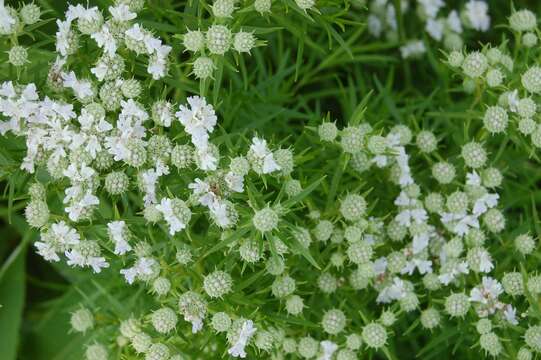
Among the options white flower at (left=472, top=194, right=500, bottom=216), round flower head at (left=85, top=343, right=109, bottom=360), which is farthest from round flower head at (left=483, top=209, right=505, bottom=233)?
round flower head at (left=85, top=343, right=109, bottom=360)

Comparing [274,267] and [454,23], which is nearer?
[274,267]

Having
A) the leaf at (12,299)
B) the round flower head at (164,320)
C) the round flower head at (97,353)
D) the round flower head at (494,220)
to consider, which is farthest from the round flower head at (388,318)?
the leaf at (12,299)

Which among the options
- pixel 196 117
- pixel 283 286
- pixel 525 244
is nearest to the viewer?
pixel 196 117

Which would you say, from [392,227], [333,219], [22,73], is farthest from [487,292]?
[22,73]

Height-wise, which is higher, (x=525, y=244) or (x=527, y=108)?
(x=527, y=108)

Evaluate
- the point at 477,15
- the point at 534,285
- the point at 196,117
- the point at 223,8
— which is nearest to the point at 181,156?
the point at 196,117

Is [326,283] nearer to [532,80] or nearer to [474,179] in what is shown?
[474,179]

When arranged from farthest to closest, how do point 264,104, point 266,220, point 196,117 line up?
point 264,104 → point 196,117 → point 266,220
